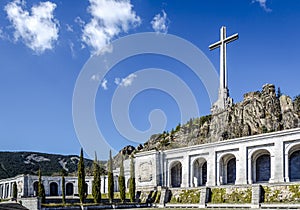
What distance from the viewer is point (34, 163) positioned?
101m

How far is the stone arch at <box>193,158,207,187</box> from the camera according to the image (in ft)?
151

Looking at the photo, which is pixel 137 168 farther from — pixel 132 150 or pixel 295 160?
pixel 132 150

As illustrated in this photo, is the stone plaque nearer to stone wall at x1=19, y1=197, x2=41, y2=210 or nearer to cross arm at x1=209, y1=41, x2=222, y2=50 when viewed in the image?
stone wall at x1=19, y1=197, x2=41, y2=210

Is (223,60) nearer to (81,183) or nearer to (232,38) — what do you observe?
(232,38)

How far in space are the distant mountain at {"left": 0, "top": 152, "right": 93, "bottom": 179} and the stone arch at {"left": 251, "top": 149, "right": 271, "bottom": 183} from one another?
5966 centimetres

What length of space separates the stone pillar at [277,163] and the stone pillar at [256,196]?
3.69 meters

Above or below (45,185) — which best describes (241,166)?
above

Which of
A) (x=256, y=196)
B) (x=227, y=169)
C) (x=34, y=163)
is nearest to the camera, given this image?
(x=256, y=196)

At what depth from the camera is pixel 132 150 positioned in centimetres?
8019

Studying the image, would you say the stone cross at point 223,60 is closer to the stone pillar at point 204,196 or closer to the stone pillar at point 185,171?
the stone pillar at point 185,171

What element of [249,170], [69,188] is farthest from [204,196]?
[69,188]

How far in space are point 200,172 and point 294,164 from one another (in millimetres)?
12419

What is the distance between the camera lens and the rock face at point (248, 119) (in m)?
60.4

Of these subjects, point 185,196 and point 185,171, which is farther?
point 185,171
